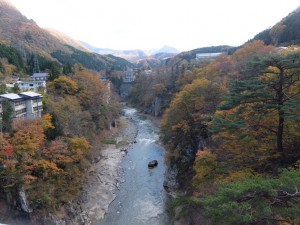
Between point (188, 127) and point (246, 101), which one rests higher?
point (246, 101)

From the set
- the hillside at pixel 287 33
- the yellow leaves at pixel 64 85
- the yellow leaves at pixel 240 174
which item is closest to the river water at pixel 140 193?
the yellow leaves at pixel 240 174

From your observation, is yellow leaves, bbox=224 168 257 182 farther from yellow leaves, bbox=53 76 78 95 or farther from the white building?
the white building

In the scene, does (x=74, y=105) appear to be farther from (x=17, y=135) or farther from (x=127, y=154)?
(x=17, y=135)

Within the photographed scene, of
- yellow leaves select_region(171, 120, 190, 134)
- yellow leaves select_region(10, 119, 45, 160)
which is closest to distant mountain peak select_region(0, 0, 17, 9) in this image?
yellow leaves select_region(10, 119, 45, 160)

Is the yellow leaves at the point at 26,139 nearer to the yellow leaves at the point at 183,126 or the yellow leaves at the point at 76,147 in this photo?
the yellow leaves at the point at 76,147

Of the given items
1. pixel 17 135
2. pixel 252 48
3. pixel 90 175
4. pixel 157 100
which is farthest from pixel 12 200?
pixel 157 100

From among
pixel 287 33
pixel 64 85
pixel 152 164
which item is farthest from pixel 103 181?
pixel 287 33
